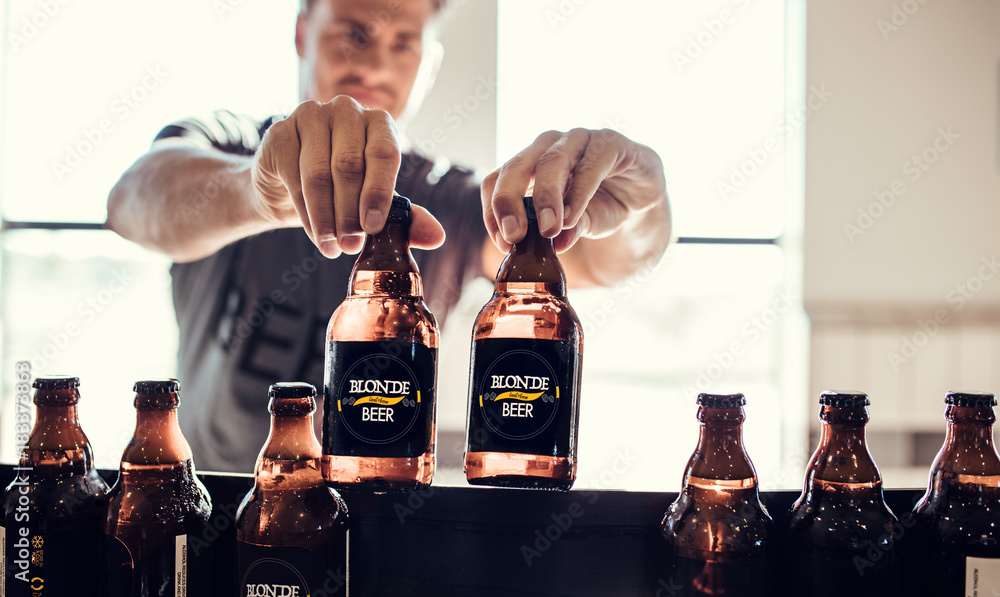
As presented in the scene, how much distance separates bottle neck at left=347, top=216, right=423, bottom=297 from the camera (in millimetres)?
780

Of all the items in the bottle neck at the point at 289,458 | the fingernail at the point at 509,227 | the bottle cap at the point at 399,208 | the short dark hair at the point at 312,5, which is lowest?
the bottle neck at the point at 289,458

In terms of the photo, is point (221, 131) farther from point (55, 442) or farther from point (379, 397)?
point (379, 397)

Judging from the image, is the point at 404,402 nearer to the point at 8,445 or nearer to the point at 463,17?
the point at 463,17

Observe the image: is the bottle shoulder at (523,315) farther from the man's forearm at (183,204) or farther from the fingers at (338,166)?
the man's forearm at (183,204)

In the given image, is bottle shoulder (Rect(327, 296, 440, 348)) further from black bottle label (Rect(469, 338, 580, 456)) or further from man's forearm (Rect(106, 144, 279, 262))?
man's forearm (Rect(106, 144, 279, 262))

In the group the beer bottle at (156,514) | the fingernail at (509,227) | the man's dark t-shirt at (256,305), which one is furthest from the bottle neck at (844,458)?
the man's dark t-shirt at (256,305)

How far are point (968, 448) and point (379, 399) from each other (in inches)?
22.6

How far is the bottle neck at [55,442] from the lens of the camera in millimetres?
733

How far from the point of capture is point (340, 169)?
757mm

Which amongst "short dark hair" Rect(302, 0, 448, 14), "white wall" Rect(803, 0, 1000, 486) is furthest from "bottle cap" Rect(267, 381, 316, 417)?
"white wall" Rect(803, 0, 1000, 486)

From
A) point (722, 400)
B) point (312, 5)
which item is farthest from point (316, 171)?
point (312, 5)

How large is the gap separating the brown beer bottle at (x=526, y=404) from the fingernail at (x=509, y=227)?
0.02m

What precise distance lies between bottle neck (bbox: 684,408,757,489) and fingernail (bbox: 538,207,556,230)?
0.26 m

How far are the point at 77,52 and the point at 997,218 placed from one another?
4705 mm
